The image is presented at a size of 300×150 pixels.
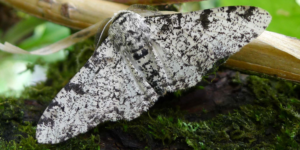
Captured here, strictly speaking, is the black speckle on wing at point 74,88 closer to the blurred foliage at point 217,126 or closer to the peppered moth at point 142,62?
the peppered moth at point 142,62

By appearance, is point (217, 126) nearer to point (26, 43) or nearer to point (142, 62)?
point (142, 62)

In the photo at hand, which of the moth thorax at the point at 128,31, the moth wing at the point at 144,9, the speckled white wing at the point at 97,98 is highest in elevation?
the moth wing at the point at 144,9

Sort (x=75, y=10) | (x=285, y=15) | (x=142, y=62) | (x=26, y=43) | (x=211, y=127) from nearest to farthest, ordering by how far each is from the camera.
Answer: (x=211, y=127), (x=142, y=62), (x=75, y=10), (x=285, y=15), (x=26, y=43)

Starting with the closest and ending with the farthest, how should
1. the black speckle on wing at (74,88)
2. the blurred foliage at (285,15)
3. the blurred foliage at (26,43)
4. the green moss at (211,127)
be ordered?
the green moss at (211,127) → the black speckle on wing at (74,88) → the blurred foliage at (285,15) → the blurred foliage at (26,43)

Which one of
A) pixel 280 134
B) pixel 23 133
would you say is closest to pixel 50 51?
pixel 23 133

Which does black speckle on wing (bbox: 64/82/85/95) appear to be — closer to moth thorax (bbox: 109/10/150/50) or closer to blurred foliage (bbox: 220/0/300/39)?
moth thorax (bbox: 109/10/150/50)

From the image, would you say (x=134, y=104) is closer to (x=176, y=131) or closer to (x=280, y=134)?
(x=176, y=131)

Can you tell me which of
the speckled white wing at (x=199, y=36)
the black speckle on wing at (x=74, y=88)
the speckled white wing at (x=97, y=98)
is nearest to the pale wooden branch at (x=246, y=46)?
the speckled white wing at (x=199, y=36)

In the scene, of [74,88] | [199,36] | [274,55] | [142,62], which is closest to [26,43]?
[74,88]

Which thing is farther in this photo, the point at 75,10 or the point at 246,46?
the point at 75,10
